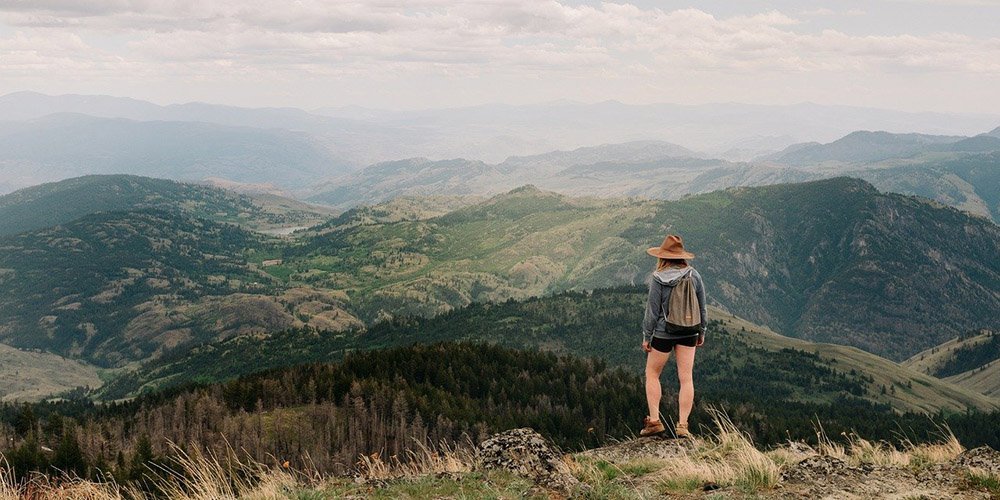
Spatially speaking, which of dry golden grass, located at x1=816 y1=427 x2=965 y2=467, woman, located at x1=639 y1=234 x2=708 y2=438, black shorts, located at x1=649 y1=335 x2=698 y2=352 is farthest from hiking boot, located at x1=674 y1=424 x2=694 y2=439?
dry golden grass, located at x1=816 y1=427 x2=965 y2=467

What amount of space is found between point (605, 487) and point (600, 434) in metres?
142

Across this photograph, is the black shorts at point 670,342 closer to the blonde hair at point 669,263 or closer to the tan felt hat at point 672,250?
the blonde hair at point 669,263

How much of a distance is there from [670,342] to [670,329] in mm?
553

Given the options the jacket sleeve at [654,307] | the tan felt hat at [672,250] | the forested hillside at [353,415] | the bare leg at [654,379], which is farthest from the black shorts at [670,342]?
the forested hillside at [353,415]

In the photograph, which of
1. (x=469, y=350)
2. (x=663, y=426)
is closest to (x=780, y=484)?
(x=663, y=426)

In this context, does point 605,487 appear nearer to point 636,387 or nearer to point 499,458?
point 499,458

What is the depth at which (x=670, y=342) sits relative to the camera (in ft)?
80.7

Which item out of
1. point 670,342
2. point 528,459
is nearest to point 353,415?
point 670,342

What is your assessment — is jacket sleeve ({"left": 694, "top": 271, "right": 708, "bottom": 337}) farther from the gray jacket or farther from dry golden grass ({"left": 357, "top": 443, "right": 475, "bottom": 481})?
dry golden grass ({"left": 357, "top": 443, "right": 475, "bottom": 481})

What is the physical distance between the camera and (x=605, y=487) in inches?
722

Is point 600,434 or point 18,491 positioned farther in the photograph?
point 600,434

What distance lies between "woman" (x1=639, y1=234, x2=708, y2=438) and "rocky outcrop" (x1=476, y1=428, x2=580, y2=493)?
4.68 metres

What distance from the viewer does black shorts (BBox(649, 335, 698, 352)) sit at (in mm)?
24531

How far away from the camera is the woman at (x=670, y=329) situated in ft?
79.9
